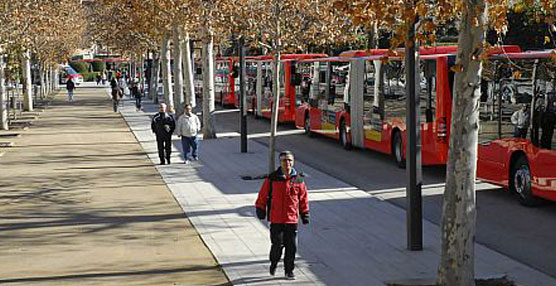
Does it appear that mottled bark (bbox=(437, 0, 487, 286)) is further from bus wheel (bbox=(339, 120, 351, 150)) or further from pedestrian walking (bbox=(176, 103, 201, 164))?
bus wheel (bbox=(339, 120, 351, 150))

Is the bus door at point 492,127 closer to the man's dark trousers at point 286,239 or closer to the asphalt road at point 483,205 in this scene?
the asphalt road at point 483,205

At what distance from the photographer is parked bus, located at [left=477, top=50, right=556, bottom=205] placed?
1672cm

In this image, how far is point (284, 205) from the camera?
11359 millimetres

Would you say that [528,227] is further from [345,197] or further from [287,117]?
[287,117]

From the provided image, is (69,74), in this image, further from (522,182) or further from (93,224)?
(522,182)

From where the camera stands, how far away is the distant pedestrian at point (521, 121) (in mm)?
17469

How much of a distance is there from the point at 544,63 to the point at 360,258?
19.9ft

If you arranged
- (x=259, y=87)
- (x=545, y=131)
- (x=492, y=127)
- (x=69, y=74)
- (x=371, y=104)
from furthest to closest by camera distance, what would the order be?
1. (x=69, y=74)
2. (x=259, y=87)
3. (x=371, y=104)
4. (x=492, y=127)
5. (x=545, y=131)

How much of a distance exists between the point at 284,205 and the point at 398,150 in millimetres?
13059

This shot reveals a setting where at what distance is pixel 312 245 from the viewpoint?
45.6 ft

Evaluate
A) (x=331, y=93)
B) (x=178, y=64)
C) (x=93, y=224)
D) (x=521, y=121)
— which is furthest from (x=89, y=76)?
(x=521, y=121)

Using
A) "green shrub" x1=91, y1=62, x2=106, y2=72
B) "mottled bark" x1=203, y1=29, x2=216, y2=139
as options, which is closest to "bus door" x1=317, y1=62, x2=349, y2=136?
"mottled bark" x1=203, y1=29, x2=216, y2=139

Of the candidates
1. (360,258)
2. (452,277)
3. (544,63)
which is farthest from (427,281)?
(544,63)

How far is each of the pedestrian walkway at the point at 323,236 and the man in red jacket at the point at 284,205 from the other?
38cm
